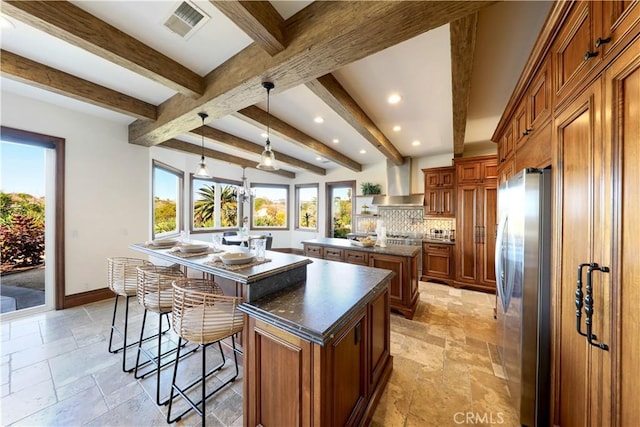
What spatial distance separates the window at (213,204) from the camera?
5852 millimetres

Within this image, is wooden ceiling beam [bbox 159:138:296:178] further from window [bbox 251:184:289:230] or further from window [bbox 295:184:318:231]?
window [bbox 295:184:318:231]

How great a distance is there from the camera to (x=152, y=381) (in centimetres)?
195

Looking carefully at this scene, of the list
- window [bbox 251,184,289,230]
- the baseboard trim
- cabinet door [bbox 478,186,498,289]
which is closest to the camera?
the baseboard trim

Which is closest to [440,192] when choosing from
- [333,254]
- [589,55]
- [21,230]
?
[333,254]

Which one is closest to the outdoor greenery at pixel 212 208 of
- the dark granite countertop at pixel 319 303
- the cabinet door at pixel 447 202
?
the dark granite countertop at pixel 319 303

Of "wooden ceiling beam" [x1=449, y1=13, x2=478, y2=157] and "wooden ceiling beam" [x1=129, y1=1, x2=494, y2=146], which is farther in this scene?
"wooden ceiling beam" [x1=449, y1=13, x2=478, y2=157]

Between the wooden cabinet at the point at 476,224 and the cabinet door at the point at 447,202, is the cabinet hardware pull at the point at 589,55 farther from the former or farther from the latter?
the cabinet door at the point at 447,202

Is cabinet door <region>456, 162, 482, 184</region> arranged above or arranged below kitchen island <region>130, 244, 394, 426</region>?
above

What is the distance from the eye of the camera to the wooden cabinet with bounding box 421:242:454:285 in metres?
4.47

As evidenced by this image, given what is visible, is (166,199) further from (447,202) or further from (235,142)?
(447,202)

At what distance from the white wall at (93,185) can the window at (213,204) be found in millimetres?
1831

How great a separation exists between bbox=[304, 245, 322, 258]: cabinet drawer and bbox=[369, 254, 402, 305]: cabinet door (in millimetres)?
945

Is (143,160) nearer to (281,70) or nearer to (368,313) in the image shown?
(281,70)

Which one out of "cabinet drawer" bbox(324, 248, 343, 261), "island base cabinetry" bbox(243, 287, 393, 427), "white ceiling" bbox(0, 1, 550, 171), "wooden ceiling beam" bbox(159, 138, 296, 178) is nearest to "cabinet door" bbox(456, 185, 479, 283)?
"white ceiling" bbox(0, 1, 550, 171)
